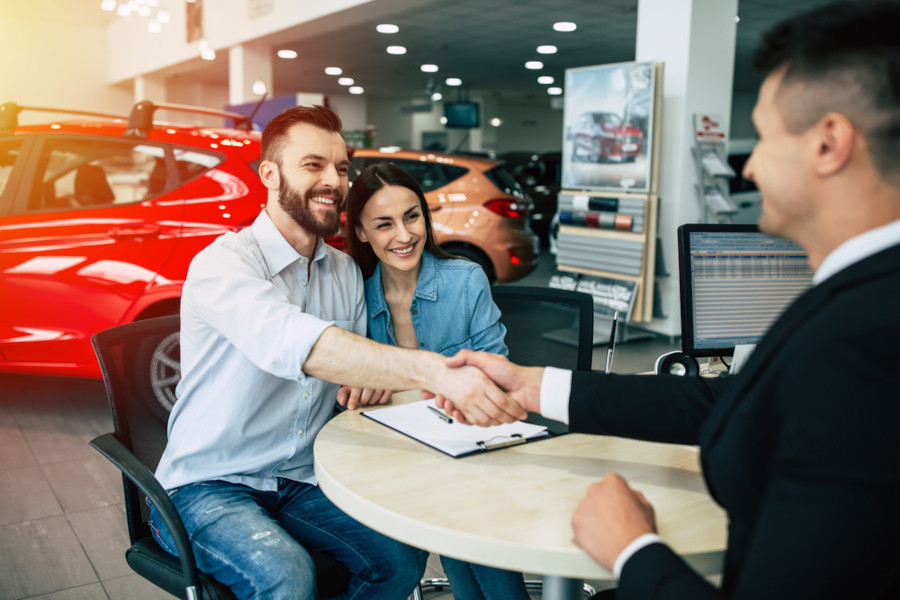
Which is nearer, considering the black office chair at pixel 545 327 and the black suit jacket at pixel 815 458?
the black suit jacket at pixel 815 458

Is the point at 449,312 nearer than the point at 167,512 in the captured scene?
No

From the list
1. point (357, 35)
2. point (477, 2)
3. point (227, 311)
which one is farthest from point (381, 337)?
point (357, 35)

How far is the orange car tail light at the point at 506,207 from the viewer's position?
5.69m

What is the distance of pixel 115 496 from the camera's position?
277 centimetres

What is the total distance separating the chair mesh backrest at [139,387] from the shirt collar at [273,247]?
0.26 metres

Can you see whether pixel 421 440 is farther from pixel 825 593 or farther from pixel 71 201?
pixel 71 201

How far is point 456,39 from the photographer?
33.8 ft

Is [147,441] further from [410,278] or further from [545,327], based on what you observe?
[545,327]

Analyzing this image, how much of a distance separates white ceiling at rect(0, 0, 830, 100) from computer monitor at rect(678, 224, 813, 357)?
6315 millimetres

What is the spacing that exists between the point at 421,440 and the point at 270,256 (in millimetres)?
611

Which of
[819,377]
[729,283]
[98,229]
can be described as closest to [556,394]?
[819,377]

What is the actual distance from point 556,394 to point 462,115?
14.9 metres

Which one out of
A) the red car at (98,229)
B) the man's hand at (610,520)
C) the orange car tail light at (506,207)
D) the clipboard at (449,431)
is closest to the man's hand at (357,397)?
the clipboard at (449,431)

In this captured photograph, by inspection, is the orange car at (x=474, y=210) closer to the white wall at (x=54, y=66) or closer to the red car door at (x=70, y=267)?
the red car door at (x=70, y=267)
